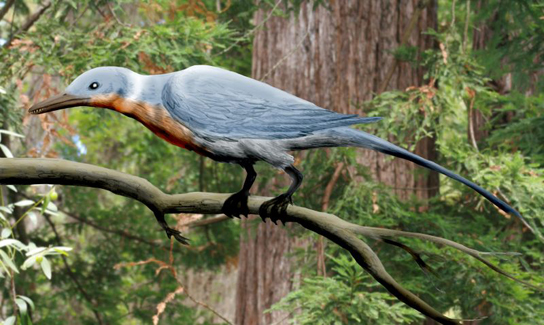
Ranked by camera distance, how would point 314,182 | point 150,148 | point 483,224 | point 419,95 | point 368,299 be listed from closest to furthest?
point 368,299, point 419,95, point 314,182, point 483,224, point 150,148

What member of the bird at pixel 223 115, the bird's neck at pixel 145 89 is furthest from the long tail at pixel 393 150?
the bird's neck at pixel 145 89

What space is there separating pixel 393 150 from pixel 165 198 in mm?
506

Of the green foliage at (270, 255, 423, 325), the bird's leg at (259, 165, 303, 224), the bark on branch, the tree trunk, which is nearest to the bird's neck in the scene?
the bark on branch

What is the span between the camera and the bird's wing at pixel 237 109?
1506 millimetres

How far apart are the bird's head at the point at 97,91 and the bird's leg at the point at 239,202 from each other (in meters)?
0.30

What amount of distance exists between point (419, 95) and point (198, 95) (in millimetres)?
2977

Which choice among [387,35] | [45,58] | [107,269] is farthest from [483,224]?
[107,269]

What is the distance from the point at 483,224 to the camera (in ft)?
16.9

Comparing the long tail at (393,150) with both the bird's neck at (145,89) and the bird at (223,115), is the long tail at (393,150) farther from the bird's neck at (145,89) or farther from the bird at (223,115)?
the bird's neck at (145,89)

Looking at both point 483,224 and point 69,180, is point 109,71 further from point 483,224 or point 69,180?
point 483,224

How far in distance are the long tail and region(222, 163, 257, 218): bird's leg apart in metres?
0.23

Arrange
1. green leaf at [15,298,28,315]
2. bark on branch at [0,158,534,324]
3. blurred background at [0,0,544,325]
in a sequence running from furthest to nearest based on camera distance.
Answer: blurred background at [0,0,544,325]
green leaf at [15,298,28,315]
bark on branch at [0,158,534,324]

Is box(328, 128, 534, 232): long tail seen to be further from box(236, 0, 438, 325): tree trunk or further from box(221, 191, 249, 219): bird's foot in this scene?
box(236, 0, 438, 325): tree trunk

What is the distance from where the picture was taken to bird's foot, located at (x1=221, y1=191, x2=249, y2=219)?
1.54m
